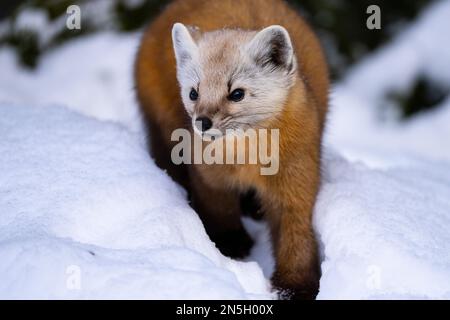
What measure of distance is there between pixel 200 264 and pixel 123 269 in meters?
0.35

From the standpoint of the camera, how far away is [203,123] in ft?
11.2

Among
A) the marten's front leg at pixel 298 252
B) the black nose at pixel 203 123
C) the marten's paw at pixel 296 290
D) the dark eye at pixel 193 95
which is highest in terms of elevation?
the dark eye at pixel 193 95

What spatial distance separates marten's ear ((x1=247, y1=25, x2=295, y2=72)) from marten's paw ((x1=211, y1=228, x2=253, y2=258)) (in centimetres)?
122

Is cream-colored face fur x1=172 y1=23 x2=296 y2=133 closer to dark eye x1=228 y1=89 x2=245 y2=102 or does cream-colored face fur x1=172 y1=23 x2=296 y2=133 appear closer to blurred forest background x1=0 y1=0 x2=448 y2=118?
dark eye x1=228 y1=89 x2=245 y2=102

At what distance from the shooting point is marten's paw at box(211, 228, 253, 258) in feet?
14.4

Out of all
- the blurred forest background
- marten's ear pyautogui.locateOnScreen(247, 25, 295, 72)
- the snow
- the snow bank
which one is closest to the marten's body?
marten's ear pyautogui.locateOnScreen(247, 25, 295, 72)

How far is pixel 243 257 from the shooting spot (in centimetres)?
445

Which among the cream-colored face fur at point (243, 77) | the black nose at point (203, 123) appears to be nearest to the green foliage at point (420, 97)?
the cream-colored face fur at point (243, 77)

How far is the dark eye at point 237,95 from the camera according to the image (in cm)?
361

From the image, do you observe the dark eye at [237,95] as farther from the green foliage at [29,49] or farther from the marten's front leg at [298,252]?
the green foliage at [29,49]

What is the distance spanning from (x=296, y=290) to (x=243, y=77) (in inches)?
48.4

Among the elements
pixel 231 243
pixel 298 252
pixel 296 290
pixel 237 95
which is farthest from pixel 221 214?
pixel 237 95

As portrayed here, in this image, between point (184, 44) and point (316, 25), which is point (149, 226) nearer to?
point (184, 44)
